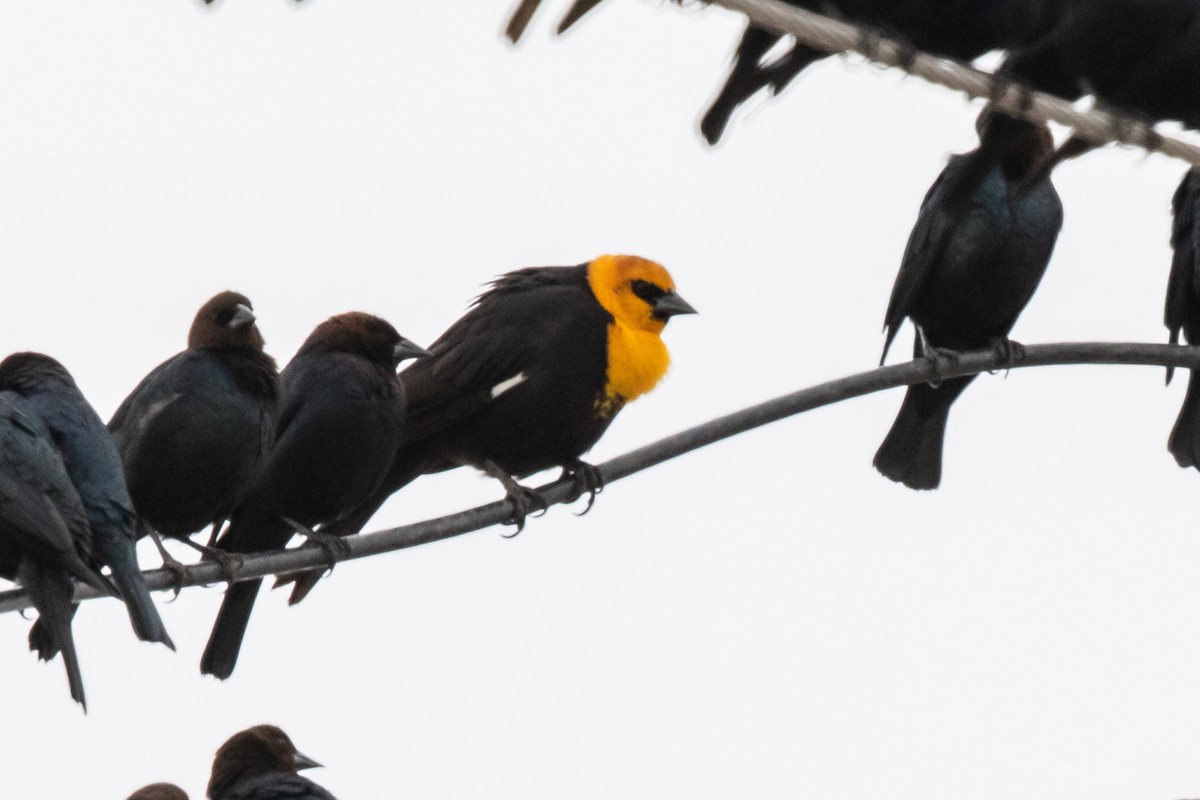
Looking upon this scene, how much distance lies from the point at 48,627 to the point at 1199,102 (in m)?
3.07

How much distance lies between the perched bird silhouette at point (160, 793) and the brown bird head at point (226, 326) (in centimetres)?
136

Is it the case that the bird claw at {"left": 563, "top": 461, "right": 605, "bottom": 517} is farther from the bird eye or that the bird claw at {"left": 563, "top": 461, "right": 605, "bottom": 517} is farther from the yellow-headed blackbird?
the bird eye

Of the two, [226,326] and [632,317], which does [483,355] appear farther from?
[226,326]

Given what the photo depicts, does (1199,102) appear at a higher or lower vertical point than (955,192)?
higher

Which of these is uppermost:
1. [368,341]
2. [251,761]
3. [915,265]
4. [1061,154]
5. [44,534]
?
[915,265]

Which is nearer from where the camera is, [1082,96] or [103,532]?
[1082,96]

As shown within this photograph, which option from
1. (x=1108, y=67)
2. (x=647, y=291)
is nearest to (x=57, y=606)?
(x=647, y=291)

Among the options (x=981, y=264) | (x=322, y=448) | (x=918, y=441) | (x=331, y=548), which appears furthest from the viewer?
(x=918, y=441)

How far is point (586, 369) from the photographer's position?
5992 millimetres

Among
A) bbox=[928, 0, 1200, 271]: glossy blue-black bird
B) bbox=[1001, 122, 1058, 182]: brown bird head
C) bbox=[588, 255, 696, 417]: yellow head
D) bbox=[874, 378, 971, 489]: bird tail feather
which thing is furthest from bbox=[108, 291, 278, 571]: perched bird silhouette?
bbox=[928, 0, 1200, 271]: glossy blue-black bird

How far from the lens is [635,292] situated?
630cm

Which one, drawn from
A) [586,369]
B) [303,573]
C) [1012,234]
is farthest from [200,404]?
[1012,234]

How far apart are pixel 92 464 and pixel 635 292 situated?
78.2 inches

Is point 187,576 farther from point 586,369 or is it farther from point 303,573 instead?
point 586,369
